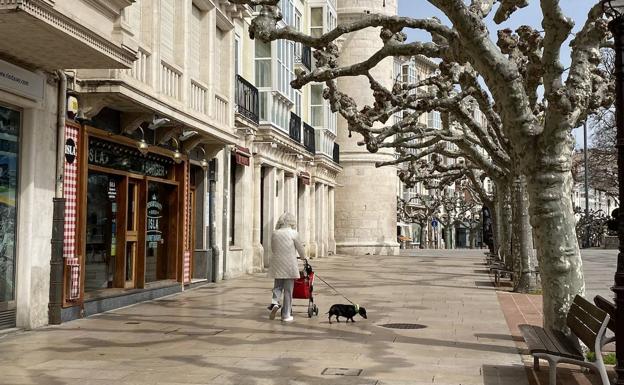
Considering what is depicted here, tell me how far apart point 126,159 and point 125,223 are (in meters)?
1.26

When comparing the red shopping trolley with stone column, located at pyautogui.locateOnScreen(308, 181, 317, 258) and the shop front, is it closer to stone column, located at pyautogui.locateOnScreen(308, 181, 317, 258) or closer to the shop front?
the shop front

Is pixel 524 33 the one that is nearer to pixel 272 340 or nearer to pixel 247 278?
pixel 272 340

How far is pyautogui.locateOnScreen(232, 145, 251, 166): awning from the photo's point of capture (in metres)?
21.8

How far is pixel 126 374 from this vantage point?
7473 mm

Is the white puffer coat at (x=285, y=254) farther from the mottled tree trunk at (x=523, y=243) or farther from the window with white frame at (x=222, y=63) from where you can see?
the window with white frame at (x=222, y=63)

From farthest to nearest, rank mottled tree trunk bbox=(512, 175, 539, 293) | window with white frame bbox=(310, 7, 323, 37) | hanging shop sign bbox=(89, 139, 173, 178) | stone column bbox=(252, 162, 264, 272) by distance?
window with white frame bbox=(310, 7, 323, 37) → stone column bbox=(252, 162, 264, 272) → mottled tree trunk bbox=(512, 175, 539, 293) → hanging shop sign bbox=(89, 139, 173, 178)

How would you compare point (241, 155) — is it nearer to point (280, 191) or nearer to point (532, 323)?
point (280, 191)

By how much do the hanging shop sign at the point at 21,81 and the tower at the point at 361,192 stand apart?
32734 millimetres

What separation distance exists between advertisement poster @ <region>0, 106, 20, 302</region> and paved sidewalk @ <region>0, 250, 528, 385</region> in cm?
89

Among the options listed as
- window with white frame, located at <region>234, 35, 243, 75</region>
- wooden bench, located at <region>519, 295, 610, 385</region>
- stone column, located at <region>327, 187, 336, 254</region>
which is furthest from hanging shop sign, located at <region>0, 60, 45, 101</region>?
stone column, located at <region>327, 187, 336, 254</region>

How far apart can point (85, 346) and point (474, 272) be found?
740 inches

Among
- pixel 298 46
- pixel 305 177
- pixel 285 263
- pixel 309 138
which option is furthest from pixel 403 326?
pixel 309 138

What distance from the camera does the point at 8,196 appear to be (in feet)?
35.1

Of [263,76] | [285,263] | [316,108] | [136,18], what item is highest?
[316,108]
